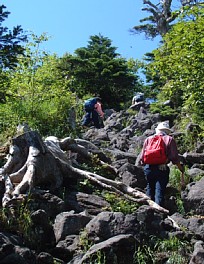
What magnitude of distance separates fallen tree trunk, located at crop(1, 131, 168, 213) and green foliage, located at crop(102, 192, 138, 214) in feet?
0.43

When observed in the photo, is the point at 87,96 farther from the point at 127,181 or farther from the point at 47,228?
the point at 47,228

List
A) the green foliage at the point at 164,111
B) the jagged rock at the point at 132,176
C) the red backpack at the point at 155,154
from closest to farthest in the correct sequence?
the red backpack at the point at 155,154, the jagged rock at the point at 132,176, the green foliage at the point at 164,111

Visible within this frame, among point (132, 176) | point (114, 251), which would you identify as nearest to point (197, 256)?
point (114, 251)

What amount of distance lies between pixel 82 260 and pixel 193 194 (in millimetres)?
3297

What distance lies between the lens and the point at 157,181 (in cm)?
938

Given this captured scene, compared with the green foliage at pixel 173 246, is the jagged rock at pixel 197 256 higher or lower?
lower

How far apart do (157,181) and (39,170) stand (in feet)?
7.19

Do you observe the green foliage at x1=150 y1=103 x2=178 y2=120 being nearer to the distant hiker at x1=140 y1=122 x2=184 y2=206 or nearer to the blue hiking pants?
the distant hiker at x1=140 y1=122 x2=184 y2=206

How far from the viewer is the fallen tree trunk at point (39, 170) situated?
29.0 feet

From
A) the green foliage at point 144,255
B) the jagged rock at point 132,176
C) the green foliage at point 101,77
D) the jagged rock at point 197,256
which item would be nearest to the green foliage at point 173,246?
the green foliage at point 144,255

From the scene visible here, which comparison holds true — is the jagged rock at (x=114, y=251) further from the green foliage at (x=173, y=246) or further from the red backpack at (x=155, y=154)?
the red backpack at (x=155, y=154)

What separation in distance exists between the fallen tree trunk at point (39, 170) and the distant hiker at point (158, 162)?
267 mm

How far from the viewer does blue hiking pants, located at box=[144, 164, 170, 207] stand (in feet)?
30.3

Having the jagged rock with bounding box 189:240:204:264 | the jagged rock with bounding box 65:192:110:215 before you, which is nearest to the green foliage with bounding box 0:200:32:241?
the jagged rock with bounding box 65:192:110:215
